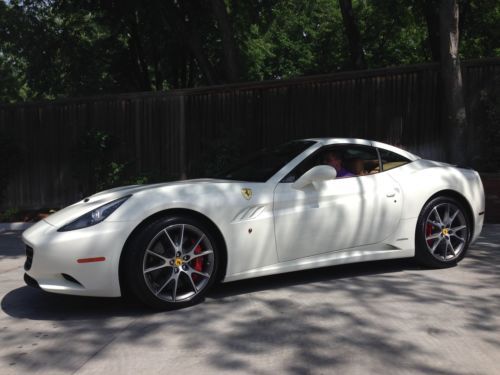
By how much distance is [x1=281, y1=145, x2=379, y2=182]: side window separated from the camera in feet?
16.2

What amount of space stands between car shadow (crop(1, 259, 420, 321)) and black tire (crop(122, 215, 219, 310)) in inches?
7.9

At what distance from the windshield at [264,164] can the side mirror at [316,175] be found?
26 centimetres

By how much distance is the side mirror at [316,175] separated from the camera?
4.53m

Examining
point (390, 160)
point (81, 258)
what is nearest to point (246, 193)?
point (81, 258)

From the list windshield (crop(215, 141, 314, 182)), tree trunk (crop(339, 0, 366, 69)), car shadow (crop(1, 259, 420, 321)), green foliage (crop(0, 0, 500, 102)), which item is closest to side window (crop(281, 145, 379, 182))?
windshield (crop(215, 141, 314, 182))

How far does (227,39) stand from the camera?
37.7 ft

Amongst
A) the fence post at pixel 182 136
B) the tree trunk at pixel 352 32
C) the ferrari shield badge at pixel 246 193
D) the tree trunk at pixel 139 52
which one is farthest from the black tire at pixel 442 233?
the tree trunk at pixel 139 52

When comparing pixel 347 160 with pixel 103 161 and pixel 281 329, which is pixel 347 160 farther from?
pixel 103 161

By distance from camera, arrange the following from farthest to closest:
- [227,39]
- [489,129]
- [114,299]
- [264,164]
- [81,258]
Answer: [227,39], [489,129], [264,164], [114,299], [81,258]

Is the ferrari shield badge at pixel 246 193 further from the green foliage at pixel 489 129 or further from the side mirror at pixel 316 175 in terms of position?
the green foliage at pixel 489 129

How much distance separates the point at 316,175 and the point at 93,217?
188 cm

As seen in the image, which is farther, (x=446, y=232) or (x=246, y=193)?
(x=446, y=232)

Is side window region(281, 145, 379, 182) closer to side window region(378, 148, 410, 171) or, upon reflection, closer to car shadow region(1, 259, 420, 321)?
side window region(378, 148, 410, 171)

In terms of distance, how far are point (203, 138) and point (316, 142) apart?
19.1 feet
